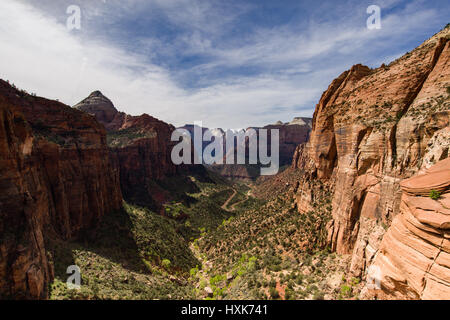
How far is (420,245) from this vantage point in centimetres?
1105

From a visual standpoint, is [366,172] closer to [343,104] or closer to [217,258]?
[343,104]

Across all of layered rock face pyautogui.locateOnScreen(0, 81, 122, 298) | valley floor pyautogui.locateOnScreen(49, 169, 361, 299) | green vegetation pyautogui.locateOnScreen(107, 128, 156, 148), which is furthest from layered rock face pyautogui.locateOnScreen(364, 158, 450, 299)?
green vegetation pyautogui.locateOnScreen(107, 128, 156, 148)

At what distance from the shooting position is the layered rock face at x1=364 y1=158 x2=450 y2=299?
10102 mm

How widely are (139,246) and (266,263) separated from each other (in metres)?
25.8

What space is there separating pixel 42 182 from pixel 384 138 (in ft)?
146

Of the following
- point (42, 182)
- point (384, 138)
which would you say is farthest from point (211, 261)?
point (384, 138)

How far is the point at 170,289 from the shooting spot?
28672mm

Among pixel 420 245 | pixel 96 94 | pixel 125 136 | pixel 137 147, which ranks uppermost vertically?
pixel 96 94

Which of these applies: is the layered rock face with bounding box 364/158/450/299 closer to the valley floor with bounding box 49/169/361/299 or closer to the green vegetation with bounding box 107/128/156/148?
the valley floor with bounding box 49/169/361/299

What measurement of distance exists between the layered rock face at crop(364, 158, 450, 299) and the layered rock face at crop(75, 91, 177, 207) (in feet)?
203

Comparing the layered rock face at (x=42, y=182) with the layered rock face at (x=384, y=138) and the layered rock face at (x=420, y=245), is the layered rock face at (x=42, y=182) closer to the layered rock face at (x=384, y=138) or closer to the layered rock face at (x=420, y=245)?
the layered rock face at (x=420, y=245)

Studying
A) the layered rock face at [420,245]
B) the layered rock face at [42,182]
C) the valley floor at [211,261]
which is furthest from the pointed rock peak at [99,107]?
the layered rock face at [420,245]

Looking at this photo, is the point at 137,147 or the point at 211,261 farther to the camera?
the point at 137,147

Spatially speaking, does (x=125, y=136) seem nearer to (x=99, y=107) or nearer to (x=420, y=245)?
(x=99, y=107)
